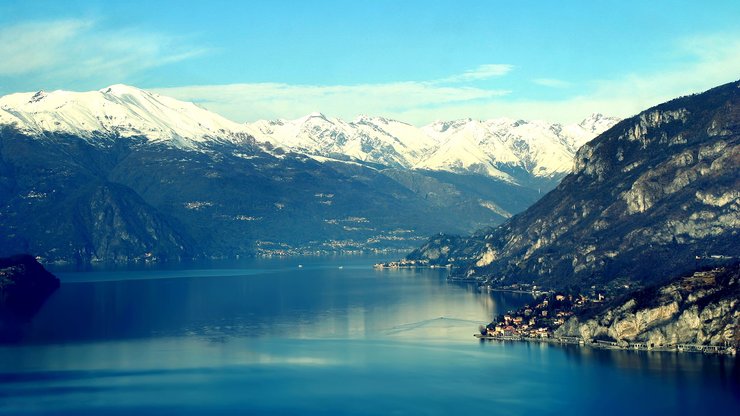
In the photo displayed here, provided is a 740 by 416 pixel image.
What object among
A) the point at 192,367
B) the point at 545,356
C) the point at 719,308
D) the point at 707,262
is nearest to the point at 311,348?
the point at 192,367

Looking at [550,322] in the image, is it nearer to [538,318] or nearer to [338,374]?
[538,318]

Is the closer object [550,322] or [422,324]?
[550,322]

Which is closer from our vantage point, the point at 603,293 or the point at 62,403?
the point at 62,403

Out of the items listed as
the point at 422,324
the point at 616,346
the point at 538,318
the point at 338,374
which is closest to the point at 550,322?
the point at 538,318

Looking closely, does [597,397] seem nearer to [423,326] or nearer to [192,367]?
[192,367]

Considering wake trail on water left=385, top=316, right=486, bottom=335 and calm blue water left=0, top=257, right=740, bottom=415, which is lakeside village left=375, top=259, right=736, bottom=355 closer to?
calm blue water left=0, top=257, right=740, bottom=415

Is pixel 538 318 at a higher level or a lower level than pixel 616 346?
higher

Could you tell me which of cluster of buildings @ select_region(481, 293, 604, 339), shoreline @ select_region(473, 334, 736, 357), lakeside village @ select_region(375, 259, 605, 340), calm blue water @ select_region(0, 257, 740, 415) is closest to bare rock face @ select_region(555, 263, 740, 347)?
shoreline @ select_region(473, 334, 736, 357)
